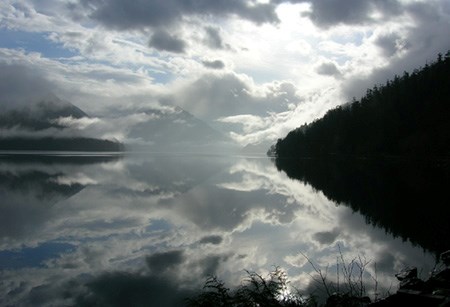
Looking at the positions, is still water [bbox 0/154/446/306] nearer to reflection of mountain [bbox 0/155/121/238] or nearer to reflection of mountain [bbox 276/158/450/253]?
reflection of mountain [bbox 0/155/121/238]

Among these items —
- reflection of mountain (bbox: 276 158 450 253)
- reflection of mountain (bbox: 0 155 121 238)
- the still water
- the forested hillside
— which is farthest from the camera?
the forested hillside

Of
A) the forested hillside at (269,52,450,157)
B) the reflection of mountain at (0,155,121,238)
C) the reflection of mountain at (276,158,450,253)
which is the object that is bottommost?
the reflection of mountain at (0,155,121,238)

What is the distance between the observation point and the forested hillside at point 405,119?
401 ft

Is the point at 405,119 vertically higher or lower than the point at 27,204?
higher

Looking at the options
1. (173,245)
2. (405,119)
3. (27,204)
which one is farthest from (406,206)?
(405,119)

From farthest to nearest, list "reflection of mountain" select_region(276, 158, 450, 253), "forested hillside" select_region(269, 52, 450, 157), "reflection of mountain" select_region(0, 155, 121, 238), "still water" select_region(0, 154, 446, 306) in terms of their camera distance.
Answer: "forested hillside" select_region(269, 52, 450, 157) → "reflection of mountain" select_region(0, 155, 121, 238) → "reflection of mountain" select_region(276, 158, 450, 253) → "still water" select_region(0, 154, 446, 306)

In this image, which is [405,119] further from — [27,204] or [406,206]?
[27,204]

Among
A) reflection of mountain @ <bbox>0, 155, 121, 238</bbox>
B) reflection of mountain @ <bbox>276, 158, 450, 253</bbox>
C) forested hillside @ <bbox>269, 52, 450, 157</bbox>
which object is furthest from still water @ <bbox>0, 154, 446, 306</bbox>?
forested hillside @ <bbox>269, 52, 450, 157</bbox>

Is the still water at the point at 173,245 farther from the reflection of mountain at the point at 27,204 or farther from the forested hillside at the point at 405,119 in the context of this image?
the forested hillside at the point at 405,119

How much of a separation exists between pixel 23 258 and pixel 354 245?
20471mm

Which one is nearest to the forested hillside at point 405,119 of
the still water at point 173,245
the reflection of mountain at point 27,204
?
the still water at point 173,245

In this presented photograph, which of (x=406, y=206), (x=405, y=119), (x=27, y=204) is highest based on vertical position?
(x=405, y=119)

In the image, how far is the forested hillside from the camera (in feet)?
401

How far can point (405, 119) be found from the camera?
141 metres
